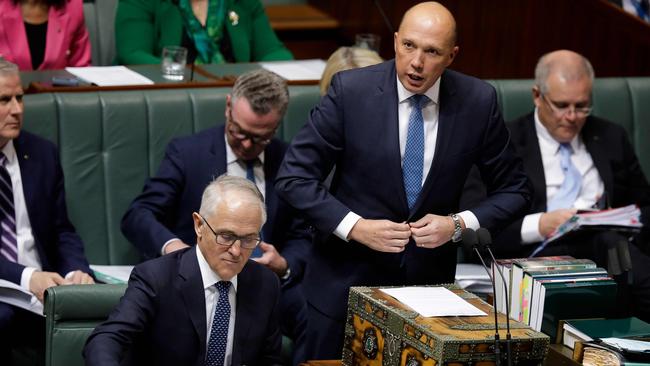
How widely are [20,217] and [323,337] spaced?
47.4 inches

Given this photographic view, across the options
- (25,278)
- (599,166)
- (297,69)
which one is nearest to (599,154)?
(599,166)

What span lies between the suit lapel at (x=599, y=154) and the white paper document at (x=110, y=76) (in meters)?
1.69

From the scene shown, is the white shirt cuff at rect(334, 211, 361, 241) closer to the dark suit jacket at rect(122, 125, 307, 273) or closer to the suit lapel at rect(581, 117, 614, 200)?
the dark suit jacket at rect(122, 125, 307, 273)

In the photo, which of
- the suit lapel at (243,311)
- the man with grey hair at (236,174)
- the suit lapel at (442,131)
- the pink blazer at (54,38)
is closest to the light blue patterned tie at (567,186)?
the man with grey hair at (236,174)

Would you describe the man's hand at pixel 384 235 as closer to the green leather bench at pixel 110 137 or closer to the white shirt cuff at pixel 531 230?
the white shirt cuff at pixel 531 230

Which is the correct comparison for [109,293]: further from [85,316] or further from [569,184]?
[569,184]

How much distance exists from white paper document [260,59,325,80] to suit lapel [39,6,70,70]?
33.2 inches

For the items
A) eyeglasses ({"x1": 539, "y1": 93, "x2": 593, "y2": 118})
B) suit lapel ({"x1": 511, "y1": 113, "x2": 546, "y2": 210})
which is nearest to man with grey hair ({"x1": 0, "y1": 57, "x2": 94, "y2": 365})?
suit lapel ({"x1": 511, "y1": 113, "x2": 546, "y2": 210})

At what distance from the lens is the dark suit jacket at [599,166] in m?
4.26

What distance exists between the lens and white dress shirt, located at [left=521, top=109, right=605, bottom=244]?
14.4 ft

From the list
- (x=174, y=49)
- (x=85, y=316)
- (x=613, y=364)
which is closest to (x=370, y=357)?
(x=613, y=364)

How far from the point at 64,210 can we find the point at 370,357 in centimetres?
159

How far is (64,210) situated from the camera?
4051mm

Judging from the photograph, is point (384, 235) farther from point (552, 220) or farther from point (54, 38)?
point (54, 38)
